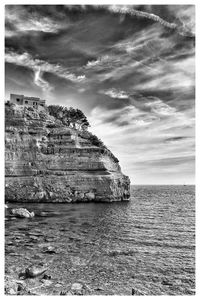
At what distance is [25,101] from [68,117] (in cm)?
725

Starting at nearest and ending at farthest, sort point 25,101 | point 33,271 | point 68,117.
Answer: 1. point 33,271
2. point 25,101
3. point 68,117

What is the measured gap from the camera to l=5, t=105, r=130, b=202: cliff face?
30.0 metres

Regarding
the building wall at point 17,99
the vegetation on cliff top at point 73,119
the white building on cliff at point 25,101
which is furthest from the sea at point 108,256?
the vegetation on cliff top at point 73,119

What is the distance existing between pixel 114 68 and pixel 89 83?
1235 mm

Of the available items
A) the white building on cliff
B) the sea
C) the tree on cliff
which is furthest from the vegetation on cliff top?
the sea

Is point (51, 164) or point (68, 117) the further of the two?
point (68, 117)

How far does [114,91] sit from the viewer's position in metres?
10.2

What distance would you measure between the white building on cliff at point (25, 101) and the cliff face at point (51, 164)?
0.84 metres

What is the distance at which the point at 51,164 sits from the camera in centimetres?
3198

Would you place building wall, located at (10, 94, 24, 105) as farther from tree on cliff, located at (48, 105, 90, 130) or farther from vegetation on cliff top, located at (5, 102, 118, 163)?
tree on cliff, located at (48, 105, 90, 130)

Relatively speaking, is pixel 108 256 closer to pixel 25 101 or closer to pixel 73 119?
pixel 25 101

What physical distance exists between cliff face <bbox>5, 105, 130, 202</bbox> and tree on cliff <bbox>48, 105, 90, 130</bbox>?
2104 millimetres

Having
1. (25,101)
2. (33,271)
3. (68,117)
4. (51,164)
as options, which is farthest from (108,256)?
(68,117)
